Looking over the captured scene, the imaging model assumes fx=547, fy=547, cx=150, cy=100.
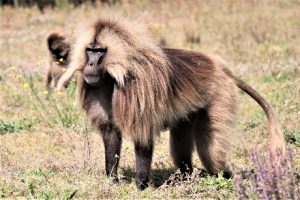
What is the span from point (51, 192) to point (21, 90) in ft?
13.8

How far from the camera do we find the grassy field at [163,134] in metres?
4.57

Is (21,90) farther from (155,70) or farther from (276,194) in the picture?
(276,194)

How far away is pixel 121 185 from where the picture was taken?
15.4ft

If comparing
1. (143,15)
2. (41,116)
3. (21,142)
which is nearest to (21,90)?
(41,116)

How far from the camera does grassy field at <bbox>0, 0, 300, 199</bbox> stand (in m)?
4.57

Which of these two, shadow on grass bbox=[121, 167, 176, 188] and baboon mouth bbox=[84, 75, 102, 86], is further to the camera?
shadow on grass bbox=[121, 167, 176, 188]

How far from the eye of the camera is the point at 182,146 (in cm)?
512

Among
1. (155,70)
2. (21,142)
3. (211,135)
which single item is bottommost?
(21,142)

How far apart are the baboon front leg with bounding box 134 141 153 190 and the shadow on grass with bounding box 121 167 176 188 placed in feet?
0.93

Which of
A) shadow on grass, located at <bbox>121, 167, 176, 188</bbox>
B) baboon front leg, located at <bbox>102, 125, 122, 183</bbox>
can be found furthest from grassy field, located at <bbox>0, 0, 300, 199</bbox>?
baboon front leg, located at <bbox>102, 125, 122, 183</bbox>

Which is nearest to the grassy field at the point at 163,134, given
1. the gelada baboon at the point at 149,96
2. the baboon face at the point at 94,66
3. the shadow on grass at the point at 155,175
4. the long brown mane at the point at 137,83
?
the shadow on grass at the point at 155,175

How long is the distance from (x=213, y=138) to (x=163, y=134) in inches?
71.7

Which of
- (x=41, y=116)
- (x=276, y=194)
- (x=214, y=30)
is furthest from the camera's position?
(x=214, y=30)

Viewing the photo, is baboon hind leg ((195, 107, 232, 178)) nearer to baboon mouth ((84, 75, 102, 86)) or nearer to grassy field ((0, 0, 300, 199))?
grassy field ((0, 0, 300, 199))
